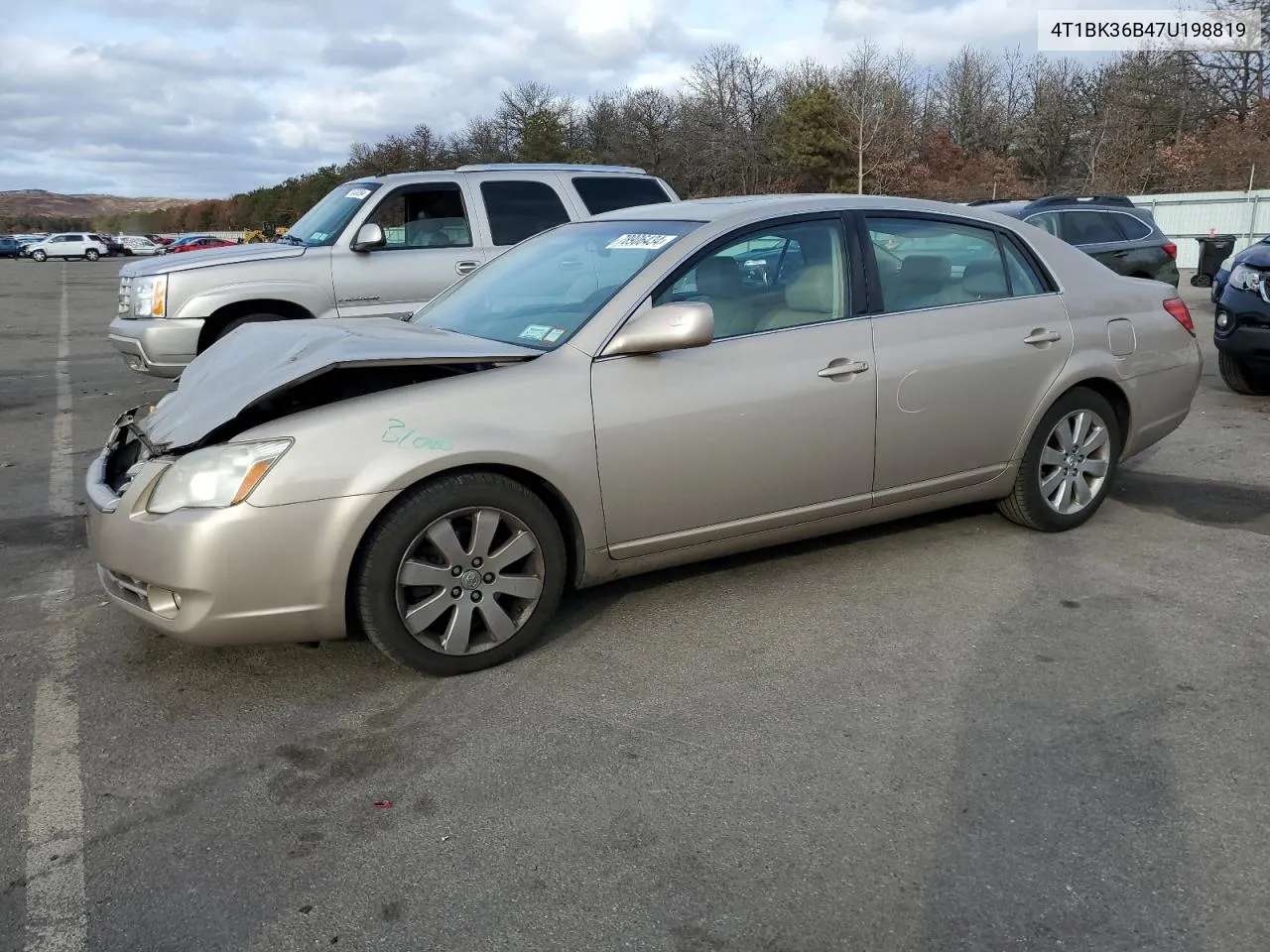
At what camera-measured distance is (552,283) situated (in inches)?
179

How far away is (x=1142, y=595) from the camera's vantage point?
4.38 meters

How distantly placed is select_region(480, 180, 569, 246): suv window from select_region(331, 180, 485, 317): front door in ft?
0.61

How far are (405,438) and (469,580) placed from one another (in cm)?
54

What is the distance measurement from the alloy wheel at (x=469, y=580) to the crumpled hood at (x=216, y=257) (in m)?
5.54

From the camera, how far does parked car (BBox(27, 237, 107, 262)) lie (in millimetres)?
60781

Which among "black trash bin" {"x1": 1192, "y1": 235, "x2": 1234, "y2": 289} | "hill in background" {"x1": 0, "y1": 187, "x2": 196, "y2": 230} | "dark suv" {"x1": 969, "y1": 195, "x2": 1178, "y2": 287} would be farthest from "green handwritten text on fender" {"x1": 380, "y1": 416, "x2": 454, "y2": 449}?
"hill in background" {"x1": 0, "y1": 187, "x2": 196, "y2": 230}

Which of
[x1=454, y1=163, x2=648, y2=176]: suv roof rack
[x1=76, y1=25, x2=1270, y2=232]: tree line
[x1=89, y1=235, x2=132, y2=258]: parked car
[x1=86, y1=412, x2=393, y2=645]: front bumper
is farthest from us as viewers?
[x1=89, y1=235, x2=132, y2=258]: parked car

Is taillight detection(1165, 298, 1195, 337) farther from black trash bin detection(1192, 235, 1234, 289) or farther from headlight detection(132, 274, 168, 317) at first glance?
black trash bin detection(1192, 235, 1234, 289)

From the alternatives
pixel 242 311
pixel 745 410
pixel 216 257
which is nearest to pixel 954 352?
pixel 745 410

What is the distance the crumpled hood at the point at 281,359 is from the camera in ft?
11.8

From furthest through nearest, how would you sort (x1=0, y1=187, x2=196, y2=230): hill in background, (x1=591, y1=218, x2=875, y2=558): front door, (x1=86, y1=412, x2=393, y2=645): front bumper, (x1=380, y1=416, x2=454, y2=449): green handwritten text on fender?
(x1=0, y1=187, x2=196, y2=230): hill in background, (x1=591, y1=218, x2=875, y2=558): front door, (x1=380, y1=416, x2=454, y2=449): green handwritten text on fender, (x1=86, y1=412, x2=393, y2=645): front bumper

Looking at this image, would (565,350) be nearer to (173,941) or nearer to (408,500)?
(408,500)

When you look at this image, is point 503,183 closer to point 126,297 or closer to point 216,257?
point 216,257

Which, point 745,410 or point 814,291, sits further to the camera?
point 814,291
